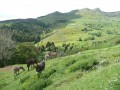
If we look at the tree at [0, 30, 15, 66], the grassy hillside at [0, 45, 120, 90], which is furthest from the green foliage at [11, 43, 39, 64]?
the grassy hillside at [0, 45, 120, 90]

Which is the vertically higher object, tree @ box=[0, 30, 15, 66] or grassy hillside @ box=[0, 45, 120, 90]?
grassy hillside @ box=[0, 45, 120, 90]

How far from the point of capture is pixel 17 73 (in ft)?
187

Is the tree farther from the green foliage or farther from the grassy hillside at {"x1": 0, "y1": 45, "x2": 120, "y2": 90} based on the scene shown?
the grassy hillside at {"x1": 0, "y1": 45, "x2": 120, "y2": 90}

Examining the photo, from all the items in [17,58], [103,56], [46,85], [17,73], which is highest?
[103,56]

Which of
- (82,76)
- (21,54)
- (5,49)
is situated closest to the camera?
(82,76)

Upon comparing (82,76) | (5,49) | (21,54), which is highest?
(82,76)

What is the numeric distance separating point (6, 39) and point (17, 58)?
936 centimetres

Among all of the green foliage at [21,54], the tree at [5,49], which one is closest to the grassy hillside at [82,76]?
the green foliage at [21,54]

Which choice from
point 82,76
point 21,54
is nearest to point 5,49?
point 21,54

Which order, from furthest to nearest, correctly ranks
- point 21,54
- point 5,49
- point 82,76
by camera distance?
point 5,49 < point 21,54 < point 82,76

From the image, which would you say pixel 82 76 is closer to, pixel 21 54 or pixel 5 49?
pixel 21 54

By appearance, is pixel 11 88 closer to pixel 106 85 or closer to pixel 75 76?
pixel 75 76

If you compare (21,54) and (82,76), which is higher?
(82,76)

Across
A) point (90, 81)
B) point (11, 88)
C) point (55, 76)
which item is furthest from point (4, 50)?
point (90, 81)
